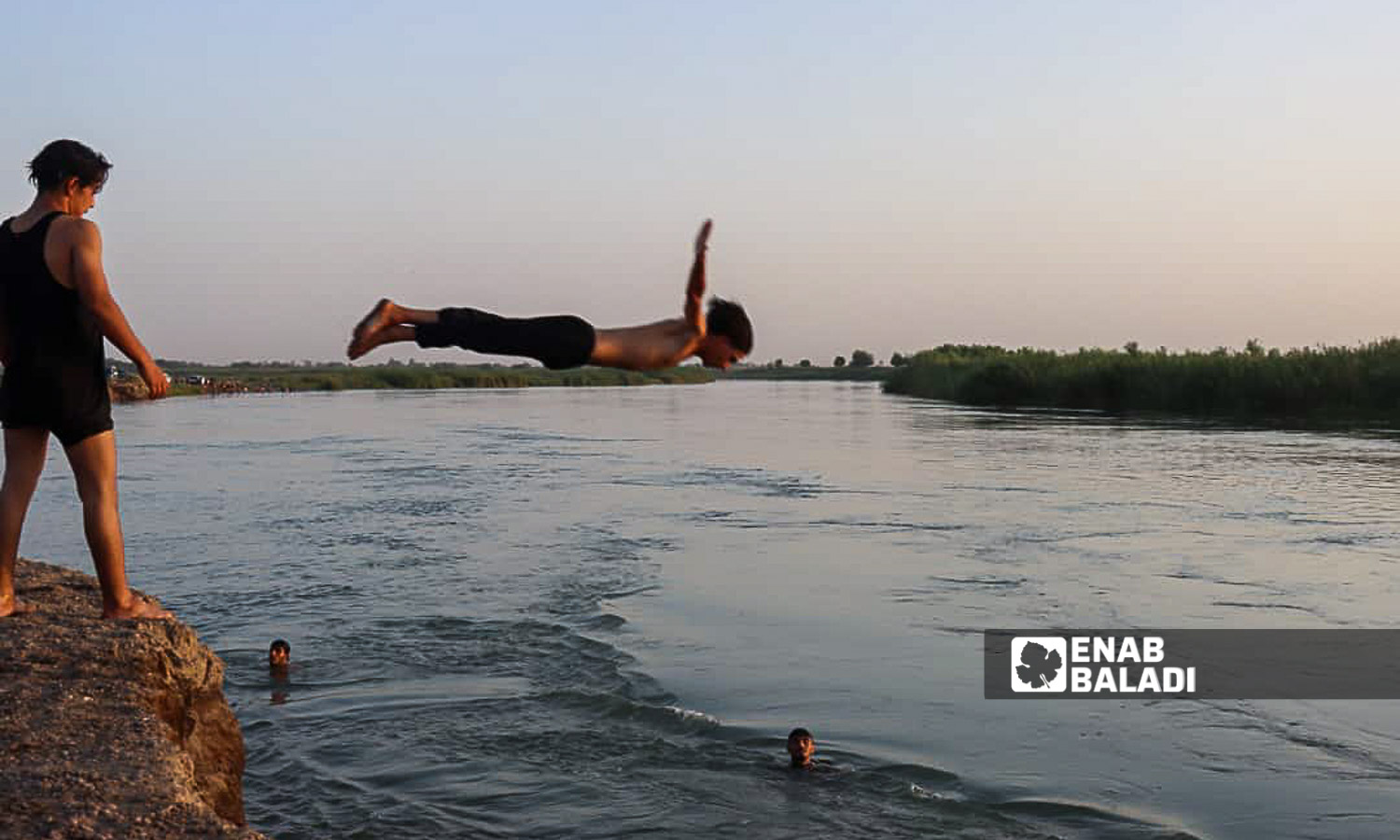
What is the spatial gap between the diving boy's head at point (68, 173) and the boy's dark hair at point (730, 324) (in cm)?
276

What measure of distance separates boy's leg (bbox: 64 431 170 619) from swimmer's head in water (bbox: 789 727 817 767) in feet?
12.1

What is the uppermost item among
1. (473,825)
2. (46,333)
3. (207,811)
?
(46,333)

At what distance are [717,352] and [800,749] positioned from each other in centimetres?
276

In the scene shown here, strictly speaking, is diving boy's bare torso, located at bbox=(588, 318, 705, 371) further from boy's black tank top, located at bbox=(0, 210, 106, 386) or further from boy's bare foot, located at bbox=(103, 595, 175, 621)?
boy's bare foot, located at bbox=(103, 595, 175, 621)

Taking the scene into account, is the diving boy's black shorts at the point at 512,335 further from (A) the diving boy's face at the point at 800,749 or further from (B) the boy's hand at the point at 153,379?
(A) the diving boy's face at the point at 800,749

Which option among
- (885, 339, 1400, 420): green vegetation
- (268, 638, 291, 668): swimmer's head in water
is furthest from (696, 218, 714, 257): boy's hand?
(885, 339, 1400, 420): green vegetation

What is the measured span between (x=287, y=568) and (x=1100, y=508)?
11.3 meters

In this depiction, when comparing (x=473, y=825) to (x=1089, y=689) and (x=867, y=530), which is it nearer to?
(x=1089, y=689)

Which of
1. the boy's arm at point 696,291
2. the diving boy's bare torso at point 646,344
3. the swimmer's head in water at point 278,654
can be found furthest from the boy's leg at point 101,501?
the swimmer's head in water at point 278,654

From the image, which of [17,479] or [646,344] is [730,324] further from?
[17,479]

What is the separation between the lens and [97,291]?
551 cm

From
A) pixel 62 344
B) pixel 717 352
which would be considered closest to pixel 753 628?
pixel 717 352

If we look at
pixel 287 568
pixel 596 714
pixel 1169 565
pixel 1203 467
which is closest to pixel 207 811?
pixel 596 714

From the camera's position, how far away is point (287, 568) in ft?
46.4
